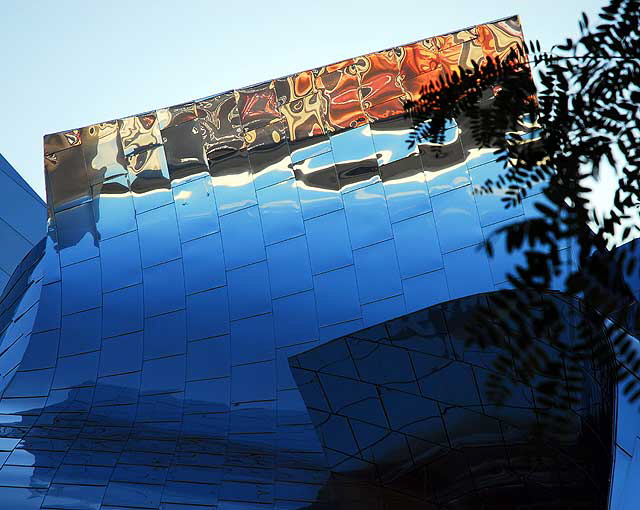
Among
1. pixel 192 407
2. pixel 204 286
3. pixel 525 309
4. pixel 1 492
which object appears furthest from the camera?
pixel 204 286

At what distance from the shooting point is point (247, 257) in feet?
33.6

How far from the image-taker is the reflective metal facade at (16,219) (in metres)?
11.2

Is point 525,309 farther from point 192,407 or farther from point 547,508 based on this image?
point 192,407

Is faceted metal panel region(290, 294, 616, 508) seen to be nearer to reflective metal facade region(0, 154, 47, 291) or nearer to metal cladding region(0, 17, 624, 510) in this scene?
metal cladding region(0, 17, 624, 510)

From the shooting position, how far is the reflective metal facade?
11.2m

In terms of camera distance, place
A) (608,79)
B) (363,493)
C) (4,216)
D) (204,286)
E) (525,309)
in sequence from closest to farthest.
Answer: (525,309)
(608,79)
(363,493)
(204,286)
(4,216)

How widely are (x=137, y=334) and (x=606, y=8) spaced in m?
8.65

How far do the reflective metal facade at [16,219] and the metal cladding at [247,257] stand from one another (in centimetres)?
31

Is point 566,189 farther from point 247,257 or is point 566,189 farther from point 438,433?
point 247,257

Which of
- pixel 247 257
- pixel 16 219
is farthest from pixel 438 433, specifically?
pixel 16 219

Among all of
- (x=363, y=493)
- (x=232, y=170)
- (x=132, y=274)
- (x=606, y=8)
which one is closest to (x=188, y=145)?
(x=232, y=170)

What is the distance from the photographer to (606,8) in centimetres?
189

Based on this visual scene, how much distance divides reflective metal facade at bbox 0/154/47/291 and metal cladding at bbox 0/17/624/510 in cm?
31

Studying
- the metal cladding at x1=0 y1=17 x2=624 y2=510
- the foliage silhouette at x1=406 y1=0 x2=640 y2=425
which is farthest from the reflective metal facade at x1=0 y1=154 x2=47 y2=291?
the foliage silhouette at x1=406 y1=0 x2=640 y2=425
